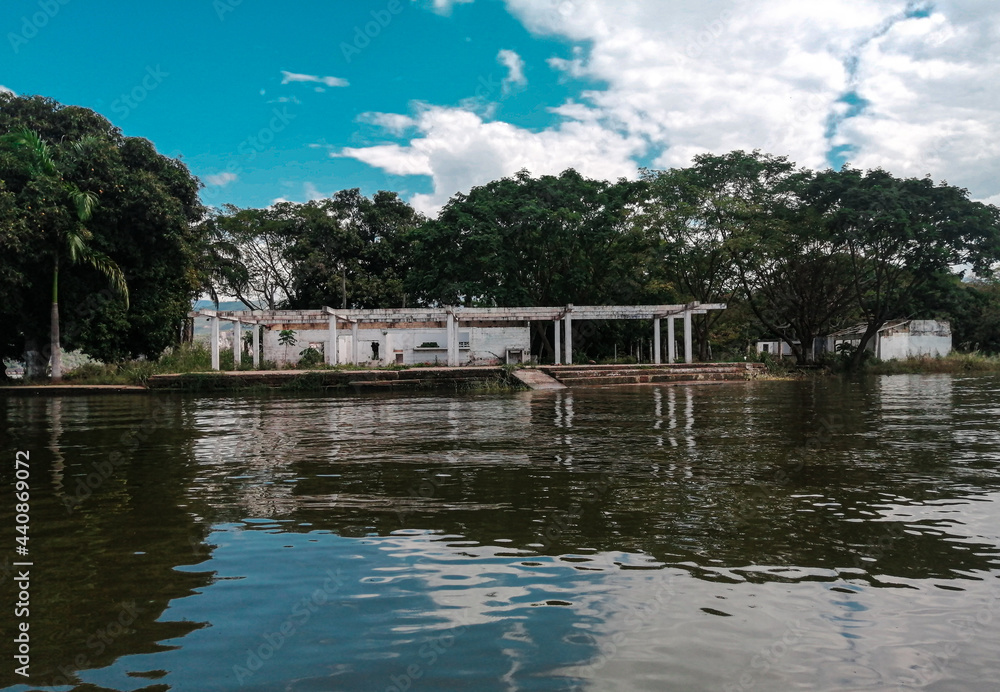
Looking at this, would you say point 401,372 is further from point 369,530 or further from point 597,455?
point 369,530

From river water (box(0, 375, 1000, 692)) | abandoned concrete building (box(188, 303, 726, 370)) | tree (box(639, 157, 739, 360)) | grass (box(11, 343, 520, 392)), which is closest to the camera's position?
river water (box(0, 375, 1000, 692))

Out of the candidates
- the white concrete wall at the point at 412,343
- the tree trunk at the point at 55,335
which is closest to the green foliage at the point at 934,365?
the white concrete wall at the point at 412,343

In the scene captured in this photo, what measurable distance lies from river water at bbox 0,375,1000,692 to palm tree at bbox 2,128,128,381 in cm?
1881

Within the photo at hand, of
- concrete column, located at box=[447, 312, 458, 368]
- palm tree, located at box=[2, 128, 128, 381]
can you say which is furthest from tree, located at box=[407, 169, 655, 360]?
palm tree, located at box=[2, 128, 128, 381]

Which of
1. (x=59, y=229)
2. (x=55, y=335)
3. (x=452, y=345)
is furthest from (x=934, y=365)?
(x=55, y=335)

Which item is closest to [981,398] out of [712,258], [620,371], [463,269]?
[620,371]

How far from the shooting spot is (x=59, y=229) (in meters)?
25.0

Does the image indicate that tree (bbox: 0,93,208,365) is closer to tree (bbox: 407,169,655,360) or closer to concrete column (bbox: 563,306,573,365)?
tree (bbox: 407,169,655,360)

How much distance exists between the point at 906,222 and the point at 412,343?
21514 mm

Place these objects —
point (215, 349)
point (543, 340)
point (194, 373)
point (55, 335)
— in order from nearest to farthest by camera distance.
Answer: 1. point (194, 373)
2. point (55, 335)
3. point (215, 349)
4. point (543, 340)

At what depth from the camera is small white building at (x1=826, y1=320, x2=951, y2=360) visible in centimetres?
4150

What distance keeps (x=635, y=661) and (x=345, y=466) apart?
5.35m

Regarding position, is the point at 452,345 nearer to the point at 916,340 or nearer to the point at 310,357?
the point at 310,357

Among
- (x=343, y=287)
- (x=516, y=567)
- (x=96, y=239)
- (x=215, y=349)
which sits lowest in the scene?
(x=516, y=567)
